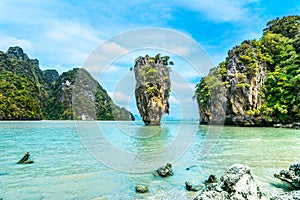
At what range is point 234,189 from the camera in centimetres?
399

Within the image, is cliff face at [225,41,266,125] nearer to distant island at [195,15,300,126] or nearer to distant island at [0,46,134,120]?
distant island at [195,15,300,126]

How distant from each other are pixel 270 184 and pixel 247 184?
267 cm

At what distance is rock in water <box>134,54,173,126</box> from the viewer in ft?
119

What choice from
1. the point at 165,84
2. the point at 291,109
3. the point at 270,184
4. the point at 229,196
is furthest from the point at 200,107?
the point at 229,196

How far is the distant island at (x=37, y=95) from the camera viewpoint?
54747 millimetres

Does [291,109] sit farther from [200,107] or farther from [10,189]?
[10,189]

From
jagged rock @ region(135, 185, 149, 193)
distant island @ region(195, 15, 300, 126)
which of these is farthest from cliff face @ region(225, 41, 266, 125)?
jagged rock @ region(135, 185, 149, 193)

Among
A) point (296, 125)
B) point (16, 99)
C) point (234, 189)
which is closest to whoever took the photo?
point (234, 189)

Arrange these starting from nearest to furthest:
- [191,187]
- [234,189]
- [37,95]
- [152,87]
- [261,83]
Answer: [234,189]
[191,187]
[261,83]
[152,87]
[37,95]

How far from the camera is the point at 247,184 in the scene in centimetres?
406

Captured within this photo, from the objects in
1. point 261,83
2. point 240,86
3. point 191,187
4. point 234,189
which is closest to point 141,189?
point 191,187

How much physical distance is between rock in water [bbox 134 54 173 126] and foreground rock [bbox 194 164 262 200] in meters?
31.9

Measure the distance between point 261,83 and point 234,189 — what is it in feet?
102

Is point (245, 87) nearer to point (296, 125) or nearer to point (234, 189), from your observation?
point (296, 125)
